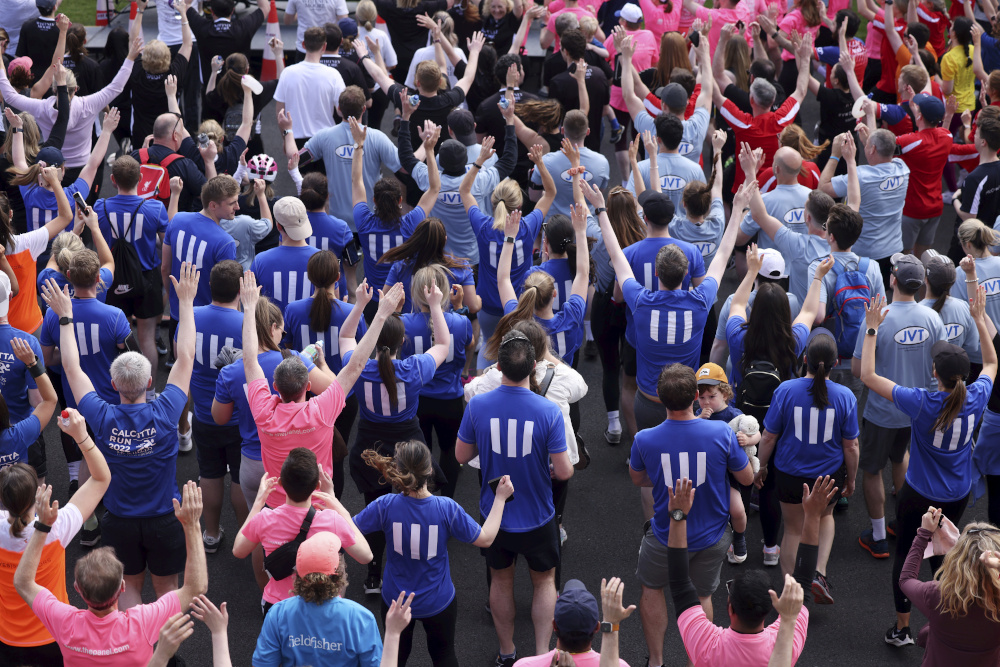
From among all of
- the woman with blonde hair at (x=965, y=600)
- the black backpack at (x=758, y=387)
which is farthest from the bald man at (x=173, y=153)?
the woman with blonde hair at (x=965, y=600)

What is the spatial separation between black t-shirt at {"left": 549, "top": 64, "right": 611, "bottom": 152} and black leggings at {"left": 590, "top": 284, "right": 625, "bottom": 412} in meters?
2.74

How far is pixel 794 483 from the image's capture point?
583cm

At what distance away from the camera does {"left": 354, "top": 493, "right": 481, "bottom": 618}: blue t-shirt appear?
15.4 ft

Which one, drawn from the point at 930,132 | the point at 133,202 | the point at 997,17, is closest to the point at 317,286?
the point at 133,202

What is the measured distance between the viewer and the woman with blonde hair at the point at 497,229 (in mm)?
7098

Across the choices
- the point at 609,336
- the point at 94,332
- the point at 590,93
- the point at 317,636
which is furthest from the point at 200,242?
the point at 590,93

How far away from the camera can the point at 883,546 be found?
6.53 metres

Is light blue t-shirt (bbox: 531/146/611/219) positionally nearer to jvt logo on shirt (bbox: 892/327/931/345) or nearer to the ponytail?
jvt logo on shirt (bbox: 892/327/931/345)

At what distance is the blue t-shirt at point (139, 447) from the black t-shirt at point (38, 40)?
25.7ft

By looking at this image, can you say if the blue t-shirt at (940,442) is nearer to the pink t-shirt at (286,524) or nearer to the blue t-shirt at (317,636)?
the pink t-shirt at (286,524)

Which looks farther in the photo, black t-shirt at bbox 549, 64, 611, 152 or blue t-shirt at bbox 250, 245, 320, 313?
black t-shirt at bbox 549, 64, 611, 152

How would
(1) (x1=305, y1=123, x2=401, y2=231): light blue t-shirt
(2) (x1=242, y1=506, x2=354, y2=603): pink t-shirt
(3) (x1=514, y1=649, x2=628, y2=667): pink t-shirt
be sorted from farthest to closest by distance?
(1) (x1=305, y1=123, x2=401, y2=231): light blue t-shirt
(2) (x1=242, y1=506, x2=354, y2=603): pink t-shirt
(3) (x1=514, y1=649, x2=628, y2=667): pink t-shirt

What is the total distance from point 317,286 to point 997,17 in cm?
992

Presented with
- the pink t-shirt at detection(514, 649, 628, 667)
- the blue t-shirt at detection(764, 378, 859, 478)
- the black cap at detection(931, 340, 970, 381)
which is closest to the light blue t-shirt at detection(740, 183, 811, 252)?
the blue t-shirt at detection(764, 378, 859, 478)
